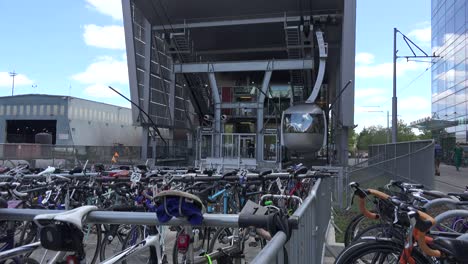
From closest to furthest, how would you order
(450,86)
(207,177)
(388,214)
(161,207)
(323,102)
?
(161,207) → (388,214) → (207,177) → (323,102) → (450,86)

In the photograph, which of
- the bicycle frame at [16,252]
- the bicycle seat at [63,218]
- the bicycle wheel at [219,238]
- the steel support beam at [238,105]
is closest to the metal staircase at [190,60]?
the steel support beam at [238,105]

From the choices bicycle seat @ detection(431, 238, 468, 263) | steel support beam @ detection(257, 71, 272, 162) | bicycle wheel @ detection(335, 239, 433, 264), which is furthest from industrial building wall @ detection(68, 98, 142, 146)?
bicycle seat @ detection(431, 238, 468, 263)

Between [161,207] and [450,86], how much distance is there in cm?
5714

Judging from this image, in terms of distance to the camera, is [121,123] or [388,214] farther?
[121,123]

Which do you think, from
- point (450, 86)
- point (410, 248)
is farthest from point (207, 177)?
point (450, 86)

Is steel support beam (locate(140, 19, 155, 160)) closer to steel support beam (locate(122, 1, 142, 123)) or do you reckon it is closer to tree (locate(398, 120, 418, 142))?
steel support beam (locate(122, 1, 142, 123))

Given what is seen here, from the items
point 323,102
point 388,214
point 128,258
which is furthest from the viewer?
point 323,102

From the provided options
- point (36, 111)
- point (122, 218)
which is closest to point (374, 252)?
point (122, 218)

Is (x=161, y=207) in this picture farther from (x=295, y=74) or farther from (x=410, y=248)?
(x=295, y=74)

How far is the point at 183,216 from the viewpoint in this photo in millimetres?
2873

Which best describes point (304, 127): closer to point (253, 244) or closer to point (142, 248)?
point (253, 244)

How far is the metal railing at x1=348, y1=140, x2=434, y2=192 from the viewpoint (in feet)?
40.8

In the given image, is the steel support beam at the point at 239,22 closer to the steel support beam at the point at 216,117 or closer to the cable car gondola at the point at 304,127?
the steel support beam at the point at 216,117

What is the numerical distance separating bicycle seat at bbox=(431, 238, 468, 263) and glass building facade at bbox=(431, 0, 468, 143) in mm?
46974
